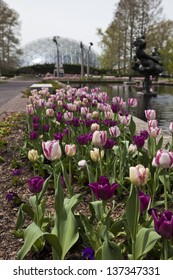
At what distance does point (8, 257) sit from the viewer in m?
2.53

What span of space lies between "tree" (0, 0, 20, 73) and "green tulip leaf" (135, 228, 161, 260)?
220 feet

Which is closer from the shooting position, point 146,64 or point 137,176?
point 137,176

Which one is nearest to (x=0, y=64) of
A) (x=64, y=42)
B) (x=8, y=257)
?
(x=64, y=42)

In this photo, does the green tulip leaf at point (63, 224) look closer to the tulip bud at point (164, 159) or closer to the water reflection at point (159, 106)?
the tulip bud at point (164, 159)

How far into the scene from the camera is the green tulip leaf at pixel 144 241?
2033 mm

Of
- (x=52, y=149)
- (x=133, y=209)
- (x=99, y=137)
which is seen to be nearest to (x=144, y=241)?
(x=133, y=209)

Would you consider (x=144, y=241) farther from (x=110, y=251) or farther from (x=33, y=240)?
(x=33, y=240)

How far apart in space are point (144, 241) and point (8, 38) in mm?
68491

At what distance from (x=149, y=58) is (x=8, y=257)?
22.4 metres

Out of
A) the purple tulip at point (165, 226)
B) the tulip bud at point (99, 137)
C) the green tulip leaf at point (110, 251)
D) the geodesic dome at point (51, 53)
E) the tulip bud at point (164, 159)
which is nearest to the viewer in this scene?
the purple tulip at point (165, 226)

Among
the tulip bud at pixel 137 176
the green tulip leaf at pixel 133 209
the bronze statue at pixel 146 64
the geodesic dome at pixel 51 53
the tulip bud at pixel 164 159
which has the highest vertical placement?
the geodesic dome at pixel 51 53

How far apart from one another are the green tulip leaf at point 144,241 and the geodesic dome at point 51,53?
306 feet

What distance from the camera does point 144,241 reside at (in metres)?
2.07

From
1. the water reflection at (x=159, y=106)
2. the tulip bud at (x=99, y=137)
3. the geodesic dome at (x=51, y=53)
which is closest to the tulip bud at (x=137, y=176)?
the tulip bud at (x=99, y=137)
